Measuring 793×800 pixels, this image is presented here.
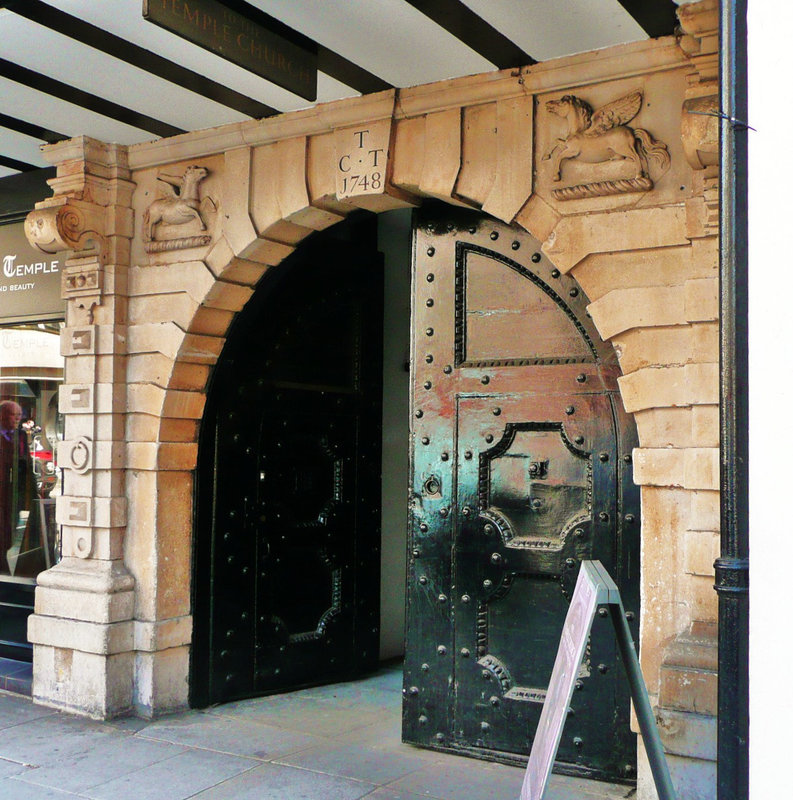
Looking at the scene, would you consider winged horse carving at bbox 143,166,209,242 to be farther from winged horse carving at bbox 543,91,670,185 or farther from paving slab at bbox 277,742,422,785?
paving slab at bbox 277,742,422,785

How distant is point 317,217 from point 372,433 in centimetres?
177

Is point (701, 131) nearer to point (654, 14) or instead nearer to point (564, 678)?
point (654, 14)

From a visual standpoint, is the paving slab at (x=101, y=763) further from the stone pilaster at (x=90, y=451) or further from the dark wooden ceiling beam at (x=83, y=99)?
the dark wooden ceiling beam at (x=83, y=99)

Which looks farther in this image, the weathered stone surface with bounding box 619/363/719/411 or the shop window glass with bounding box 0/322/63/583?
the shop window glass with bounding box 0/322/63/583

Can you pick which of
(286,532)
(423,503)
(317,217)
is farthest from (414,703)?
(317,217)

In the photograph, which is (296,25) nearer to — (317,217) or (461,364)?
(317,217)

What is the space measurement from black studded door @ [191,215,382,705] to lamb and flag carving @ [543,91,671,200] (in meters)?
1.74

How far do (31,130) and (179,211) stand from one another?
0.93 m

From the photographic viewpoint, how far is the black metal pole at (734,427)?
2.22 meters

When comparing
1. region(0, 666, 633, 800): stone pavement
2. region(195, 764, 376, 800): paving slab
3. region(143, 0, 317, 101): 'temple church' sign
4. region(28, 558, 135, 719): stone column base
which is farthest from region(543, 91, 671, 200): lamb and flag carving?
region(28, 558, 135, 719): stone column base

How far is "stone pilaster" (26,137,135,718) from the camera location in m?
5.46

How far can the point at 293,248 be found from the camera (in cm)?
541

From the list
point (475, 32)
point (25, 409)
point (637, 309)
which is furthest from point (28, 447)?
point (637, 309)

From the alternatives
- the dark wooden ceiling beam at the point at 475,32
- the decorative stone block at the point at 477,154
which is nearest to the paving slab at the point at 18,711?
the decorative stone block at the point at 477,154
